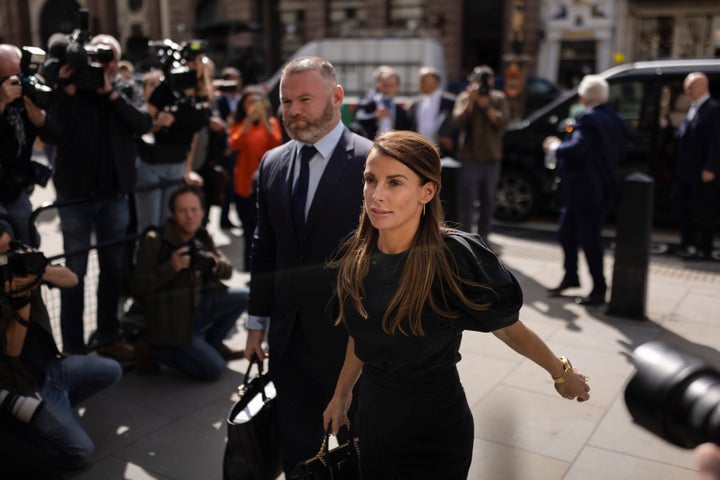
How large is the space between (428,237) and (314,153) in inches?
33.7

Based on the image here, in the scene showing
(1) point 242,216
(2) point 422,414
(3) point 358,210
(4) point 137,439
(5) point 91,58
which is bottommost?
(4) point 137,439

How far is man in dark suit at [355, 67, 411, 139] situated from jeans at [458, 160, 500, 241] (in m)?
1.10

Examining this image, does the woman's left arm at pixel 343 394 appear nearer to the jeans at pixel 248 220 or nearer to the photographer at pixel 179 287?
the photographer at pixel 179 287

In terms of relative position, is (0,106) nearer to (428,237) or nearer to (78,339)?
(78,339)

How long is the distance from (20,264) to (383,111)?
208 inches

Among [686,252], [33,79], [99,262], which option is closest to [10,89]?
[33,79]

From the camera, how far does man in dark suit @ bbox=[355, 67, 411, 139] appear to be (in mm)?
8367

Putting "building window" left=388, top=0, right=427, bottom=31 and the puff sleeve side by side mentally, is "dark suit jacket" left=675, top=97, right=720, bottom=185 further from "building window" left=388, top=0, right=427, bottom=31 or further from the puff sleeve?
"building window" left=388, top=0, right=427, bottom=31

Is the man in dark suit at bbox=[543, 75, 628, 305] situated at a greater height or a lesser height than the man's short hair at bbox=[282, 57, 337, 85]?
lesser

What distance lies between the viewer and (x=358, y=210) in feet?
9.55

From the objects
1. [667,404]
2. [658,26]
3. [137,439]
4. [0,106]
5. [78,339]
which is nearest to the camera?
[667,404]

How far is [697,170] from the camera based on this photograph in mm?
7613

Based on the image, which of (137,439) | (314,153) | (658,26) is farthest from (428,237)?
(658,26)

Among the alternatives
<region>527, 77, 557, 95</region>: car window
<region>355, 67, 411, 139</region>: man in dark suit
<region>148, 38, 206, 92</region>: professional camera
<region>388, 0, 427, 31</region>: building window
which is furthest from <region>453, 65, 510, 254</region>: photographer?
<region>388, 0, 427, 31</region>: building window
